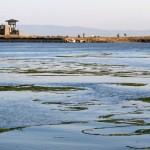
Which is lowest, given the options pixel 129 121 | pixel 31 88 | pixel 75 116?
pixel 31 88

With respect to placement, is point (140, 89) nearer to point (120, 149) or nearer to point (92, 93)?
point (92, 93)

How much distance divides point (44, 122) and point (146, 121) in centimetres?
392

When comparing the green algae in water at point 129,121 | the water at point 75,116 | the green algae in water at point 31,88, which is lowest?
the green algae in water at point 31,88

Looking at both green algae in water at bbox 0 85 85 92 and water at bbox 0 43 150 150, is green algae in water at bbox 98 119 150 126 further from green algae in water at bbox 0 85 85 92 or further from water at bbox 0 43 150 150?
green algae in water at bbox 0 85 85 92

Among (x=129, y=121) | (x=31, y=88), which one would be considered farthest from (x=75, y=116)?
(x=31, y=88)

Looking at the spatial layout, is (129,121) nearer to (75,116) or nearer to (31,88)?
(75,116)

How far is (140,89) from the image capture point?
31.7 meters

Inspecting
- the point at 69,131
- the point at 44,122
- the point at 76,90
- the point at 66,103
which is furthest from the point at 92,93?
the point at 69,131

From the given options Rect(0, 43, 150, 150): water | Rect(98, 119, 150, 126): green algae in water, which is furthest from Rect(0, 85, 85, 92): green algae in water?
Rect(98, 119, 150, 126): green algae in water

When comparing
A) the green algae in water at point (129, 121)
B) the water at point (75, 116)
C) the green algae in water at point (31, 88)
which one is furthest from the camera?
the green algae in water at point (31, 88)

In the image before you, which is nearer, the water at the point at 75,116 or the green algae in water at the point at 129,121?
the water at the point at 75,116

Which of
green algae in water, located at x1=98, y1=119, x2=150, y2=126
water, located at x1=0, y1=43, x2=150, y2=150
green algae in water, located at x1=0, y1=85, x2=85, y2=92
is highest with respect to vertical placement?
green algae in water, located at x1=98, y1=119, x2=150, y2=126

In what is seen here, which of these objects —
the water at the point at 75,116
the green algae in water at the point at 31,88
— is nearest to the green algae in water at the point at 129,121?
the water at the point at 75,116

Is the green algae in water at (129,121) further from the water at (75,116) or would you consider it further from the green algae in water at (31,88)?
the green algae in water at (31,88)
